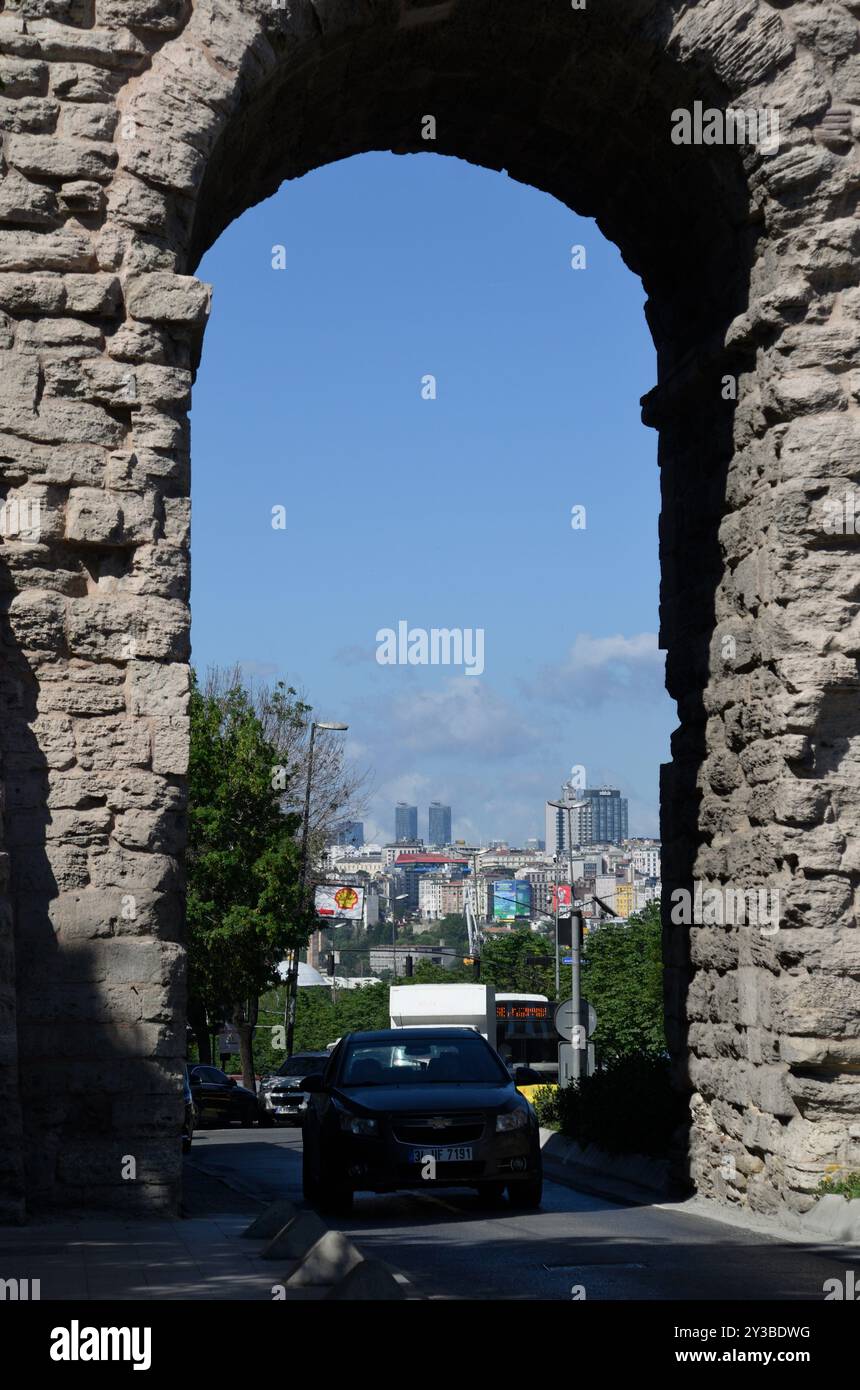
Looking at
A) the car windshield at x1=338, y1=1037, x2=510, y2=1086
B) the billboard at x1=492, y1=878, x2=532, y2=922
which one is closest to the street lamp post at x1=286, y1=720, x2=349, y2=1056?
the car windshield at x1=338, y1=1037, x2=510, y2=1086

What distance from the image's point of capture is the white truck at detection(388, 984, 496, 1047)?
109 ft

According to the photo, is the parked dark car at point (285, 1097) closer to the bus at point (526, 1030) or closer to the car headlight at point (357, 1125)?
the bus at point (526, 1030)

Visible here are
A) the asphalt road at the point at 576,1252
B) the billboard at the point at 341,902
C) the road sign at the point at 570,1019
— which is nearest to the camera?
the asphalt road at the point at 576,1252

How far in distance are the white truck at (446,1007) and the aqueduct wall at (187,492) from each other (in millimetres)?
20143

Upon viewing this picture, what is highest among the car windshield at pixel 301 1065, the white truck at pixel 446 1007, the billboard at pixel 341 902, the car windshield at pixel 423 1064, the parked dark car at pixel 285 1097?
the billboard at pixel 341 902

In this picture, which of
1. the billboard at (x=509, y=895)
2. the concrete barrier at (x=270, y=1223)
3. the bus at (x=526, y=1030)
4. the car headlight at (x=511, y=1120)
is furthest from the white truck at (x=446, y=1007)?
the billboard at (x=509, y=895)

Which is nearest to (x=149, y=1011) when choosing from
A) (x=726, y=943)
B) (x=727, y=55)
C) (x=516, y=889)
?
(x=726, y=943)

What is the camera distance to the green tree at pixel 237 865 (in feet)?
114

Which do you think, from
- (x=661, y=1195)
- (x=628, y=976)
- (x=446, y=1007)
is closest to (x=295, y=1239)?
(x=661, y=1195)

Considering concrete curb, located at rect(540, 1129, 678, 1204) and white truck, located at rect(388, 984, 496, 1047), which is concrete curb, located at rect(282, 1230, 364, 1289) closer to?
concrete curb, located at rect(540, 1129, 678, 1204)

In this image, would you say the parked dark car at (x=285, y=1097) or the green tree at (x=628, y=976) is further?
the green tree at (x=628, y=976)

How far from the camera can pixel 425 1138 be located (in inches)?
467

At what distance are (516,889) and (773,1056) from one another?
509ft

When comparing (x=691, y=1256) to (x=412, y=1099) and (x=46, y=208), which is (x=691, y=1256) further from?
(x=46, y=208)
